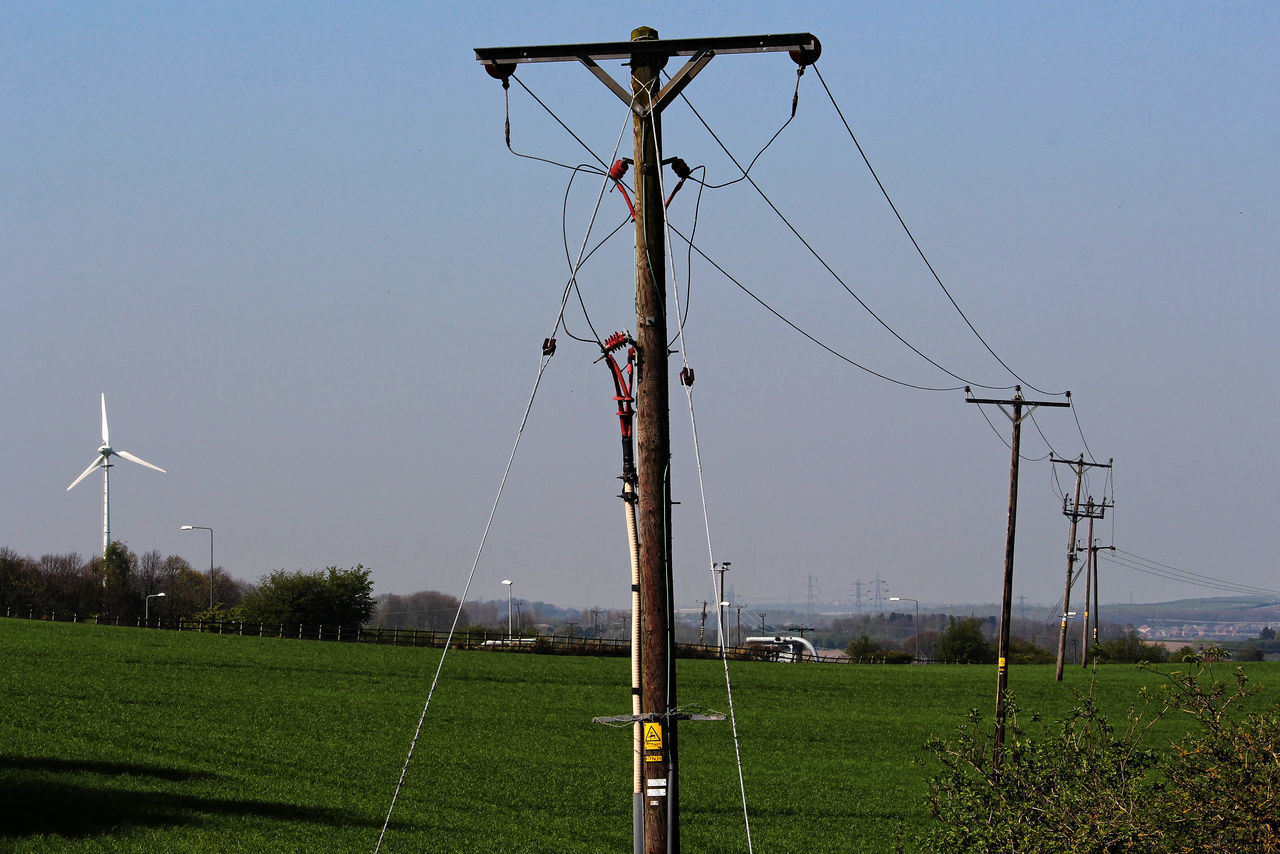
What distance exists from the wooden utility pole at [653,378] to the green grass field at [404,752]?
16.3 feet

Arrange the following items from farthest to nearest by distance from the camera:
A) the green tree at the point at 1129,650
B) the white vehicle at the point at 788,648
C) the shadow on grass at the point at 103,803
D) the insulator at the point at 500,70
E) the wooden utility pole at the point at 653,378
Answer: the green tree at the point at 1129,650, the white vehicle at the point at 788,648, the shadow on grass at the point at 103,803, the insulator at the point at 500,70, the wooden utility pole at the point at 653,378

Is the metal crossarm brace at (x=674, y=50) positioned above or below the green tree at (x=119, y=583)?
above

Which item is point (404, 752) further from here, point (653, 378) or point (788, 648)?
point (788, 648)

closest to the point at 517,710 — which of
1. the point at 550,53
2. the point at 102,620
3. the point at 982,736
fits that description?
the point at 982,736

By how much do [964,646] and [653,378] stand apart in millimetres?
124876

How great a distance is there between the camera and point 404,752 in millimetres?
39875

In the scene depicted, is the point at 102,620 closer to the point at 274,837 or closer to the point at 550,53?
the point at 274,837

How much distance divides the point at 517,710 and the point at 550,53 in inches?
1775

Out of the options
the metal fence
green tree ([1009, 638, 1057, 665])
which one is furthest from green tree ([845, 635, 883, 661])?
the metal fence

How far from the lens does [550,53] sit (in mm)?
11922

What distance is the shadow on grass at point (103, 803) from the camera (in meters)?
24.2

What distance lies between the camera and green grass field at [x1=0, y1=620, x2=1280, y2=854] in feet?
85.6

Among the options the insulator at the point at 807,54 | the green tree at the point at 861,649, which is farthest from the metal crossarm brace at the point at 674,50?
the green tree at the point at 861,649

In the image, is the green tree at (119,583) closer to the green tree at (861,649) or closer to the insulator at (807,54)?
the green tree at (861,649)
